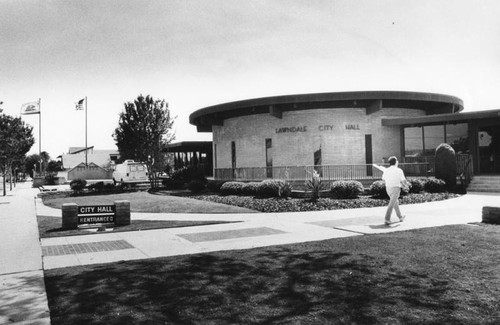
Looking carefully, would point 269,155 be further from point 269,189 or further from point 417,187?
point 417,187

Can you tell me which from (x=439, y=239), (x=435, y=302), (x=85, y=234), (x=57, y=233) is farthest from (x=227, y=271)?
(x=57, y=233)

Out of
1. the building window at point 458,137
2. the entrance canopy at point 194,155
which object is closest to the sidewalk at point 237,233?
the building window at point 458,137

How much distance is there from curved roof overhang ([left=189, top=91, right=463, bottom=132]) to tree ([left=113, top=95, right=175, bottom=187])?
434cm

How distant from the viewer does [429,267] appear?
612 cm

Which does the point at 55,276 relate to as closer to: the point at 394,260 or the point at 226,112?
the point at 394,260

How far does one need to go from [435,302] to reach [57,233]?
8.96 metres

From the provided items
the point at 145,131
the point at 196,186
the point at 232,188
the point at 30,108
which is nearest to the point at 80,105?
the point at 30,108

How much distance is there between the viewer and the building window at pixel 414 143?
946 inches

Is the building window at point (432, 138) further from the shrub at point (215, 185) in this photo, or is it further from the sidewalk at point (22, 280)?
the sidewalk at point (22, 280)

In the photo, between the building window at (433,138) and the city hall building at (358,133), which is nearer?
the city hall building at (358,133)

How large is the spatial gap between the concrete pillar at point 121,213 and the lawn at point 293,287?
488cm

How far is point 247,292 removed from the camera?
5.08 meters

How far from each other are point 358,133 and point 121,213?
1570 centimetres

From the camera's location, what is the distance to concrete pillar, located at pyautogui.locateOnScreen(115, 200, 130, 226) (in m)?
11.4
